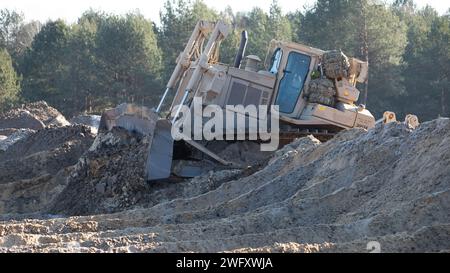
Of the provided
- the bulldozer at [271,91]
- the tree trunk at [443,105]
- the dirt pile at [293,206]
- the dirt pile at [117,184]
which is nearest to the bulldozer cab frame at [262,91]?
the bulldozer at [271,91]

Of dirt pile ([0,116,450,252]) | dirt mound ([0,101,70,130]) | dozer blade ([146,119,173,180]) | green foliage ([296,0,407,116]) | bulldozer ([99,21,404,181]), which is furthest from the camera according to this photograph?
green foliage ([296,0,407,116])

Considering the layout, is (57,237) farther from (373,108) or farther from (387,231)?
(373,108)

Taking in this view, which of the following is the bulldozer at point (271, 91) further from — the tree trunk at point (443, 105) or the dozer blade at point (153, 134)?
the tree trunk at point (443, 105)

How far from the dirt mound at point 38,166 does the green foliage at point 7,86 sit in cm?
1836

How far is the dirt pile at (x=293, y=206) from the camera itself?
7.09m

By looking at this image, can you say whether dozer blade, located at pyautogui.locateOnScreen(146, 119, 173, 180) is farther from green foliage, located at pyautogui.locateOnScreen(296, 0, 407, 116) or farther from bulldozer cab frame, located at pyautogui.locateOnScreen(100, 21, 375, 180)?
green foliage, located at pyautogui.locateOnScreen(296, 0, 407, 116)

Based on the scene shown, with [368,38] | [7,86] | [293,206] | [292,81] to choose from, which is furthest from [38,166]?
[7,86]

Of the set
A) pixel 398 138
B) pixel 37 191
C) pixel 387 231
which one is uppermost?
pixel 398 138

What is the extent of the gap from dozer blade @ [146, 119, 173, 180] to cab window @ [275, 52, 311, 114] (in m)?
2.82

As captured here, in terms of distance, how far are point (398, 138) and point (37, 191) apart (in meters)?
8.28

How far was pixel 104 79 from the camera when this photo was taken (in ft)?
141

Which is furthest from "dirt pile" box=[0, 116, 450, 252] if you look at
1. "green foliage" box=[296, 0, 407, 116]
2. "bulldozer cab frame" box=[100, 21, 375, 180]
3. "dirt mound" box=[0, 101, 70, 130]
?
"green foliage" box=[296, 0, 407, 116]

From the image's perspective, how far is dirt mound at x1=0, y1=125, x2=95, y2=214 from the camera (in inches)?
619

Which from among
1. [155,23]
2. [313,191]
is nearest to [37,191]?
[313,191]
